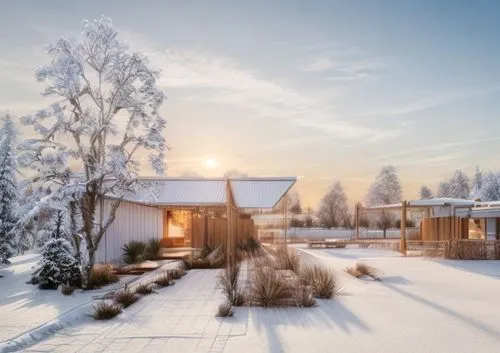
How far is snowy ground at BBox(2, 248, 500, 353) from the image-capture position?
597 centimetres

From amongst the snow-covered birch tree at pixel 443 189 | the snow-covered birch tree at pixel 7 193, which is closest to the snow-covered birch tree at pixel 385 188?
the snow-covered birch tree at pixel 443 189

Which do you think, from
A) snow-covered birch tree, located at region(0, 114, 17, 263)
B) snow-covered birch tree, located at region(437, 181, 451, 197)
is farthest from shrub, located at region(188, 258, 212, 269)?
snow-covered birch tree, located at region(437, 181, 451, 197)

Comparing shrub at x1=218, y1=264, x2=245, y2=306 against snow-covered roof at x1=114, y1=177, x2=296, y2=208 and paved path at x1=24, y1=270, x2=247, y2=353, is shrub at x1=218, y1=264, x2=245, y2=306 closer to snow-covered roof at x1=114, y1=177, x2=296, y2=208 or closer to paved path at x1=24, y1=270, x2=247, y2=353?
paved path at x1=24, y1=270, x2=247, y2=353

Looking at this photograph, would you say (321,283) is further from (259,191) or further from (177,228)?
(177,228)

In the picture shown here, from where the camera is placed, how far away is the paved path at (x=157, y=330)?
591 centimetres

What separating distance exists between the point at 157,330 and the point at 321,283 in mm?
3603

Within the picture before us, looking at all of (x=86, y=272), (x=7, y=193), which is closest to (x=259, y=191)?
(x=86, y=272)

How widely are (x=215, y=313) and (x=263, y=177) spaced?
956 centimetres

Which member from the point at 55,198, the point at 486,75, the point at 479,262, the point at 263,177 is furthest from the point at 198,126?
the point at 479,262

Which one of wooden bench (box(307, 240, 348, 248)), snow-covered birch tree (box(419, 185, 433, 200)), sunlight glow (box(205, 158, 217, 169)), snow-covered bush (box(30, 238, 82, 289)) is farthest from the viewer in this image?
snow-covered birch tree (box(419, 185, 433, 200))

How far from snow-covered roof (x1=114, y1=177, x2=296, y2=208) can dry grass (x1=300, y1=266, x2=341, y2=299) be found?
5980mm

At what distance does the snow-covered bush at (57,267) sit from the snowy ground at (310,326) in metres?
2.04

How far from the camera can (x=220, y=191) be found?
1664cm

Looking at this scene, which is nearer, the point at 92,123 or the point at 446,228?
the point at 92,123
